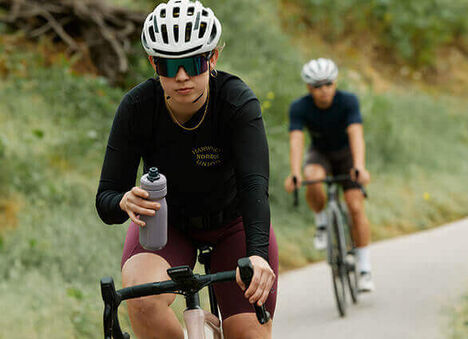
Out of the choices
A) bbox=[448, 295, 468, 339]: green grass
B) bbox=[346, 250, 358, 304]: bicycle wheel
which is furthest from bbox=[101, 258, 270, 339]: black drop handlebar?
bbox=[346, 250, 358, 304]: bicycle wheel

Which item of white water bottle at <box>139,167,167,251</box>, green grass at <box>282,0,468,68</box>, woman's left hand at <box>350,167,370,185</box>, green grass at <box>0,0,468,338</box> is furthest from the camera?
green grass at <box>282,0,468,68</box>

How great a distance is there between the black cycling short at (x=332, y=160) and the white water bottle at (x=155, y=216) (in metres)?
4.94

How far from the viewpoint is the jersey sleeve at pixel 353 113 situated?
744 centimetres

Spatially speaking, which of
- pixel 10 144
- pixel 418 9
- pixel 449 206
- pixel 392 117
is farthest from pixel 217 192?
pixel 418 9

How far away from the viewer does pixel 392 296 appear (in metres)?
8.10

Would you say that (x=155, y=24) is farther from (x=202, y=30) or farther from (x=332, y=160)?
(x=332, y=160)

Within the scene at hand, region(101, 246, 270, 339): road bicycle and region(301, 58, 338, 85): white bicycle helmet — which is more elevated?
region(301, 58, 338, 85): white bicycle helmet

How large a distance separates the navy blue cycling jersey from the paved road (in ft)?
5.42

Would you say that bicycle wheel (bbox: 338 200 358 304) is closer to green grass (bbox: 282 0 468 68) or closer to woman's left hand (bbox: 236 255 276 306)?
woman's left hand (bbox: 236 255 276 306)

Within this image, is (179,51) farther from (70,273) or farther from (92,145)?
(92,145)

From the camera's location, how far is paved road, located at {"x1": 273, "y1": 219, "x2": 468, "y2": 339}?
6.95 meters

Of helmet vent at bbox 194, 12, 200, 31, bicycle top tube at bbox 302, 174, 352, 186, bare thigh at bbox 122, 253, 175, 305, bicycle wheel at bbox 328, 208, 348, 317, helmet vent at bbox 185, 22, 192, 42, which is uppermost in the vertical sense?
bicycle top tube at bbox 302, 174, 352, 186

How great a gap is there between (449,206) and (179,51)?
35.2 ft

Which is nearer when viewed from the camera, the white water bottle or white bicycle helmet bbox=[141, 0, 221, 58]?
the white water bottle
